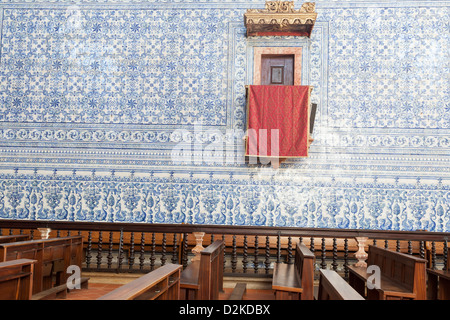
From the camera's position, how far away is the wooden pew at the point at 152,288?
2352mm

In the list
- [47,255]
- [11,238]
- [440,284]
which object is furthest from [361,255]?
[11,238]

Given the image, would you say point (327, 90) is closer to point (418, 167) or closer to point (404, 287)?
point (418, 167)

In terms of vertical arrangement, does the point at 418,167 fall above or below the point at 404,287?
above

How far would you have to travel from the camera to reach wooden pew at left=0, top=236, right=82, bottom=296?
4121 mm

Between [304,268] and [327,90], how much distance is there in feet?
14.0

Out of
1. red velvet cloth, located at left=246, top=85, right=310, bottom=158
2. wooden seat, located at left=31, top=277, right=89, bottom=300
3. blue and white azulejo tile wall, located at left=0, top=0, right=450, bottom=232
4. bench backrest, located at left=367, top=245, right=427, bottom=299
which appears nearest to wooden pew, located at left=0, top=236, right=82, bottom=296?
wooden seat, located at left=31, top=277, right=89, bottom=300

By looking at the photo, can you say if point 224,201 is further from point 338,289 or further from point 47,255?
point 338,289

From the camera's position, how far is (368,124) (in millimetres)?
7234

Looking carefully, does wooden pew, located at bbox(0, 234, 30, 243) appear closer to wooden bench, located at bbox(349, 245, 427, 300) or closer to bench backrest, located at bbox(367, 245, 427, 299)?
wooden bench, located at bbox(349, 245, 427, 300)

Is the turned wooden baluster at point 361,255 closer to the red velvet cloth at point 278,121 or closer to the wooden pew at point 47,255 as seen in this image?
the red velvet cloth at point 278,121

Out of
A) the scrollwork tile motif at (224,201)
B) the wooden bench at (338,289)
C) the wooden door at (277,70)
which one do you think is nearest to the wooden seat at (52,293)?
the scrollwork tile motif at (224,201)

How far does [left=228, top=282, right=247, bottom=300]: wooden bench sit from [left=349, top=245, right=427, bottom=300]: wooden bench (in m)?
1.26

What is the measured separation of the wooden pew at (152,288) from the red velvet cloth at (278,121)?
3.53 meters
